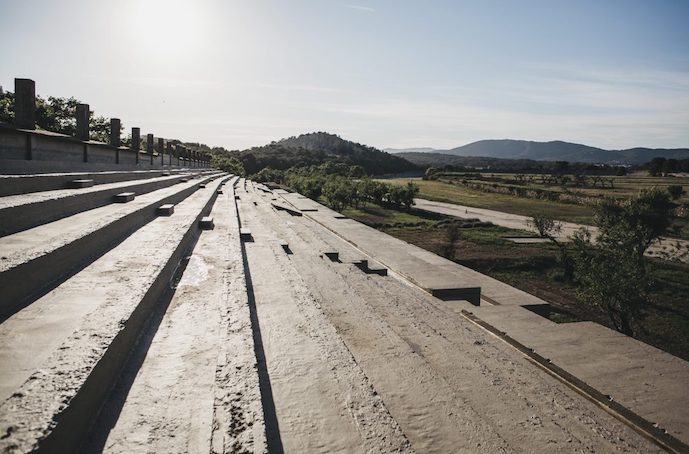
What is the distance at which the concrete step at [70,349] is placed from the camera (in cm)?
141

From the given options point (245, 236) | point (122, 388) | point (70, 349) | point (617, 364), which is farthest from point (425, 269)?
point (70, 349)

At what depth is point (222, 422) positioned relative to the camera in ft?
6.10

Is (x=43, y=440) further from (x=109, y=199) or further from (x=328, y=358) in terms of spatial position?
(x=109, y=199)

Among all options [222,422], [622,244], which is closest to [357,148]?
[622,244]

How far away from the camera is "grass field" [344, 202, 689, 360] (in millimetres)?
12198

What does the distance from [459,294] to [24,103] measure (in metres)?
7.38

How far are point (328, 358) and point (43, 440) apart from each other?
6.41 ft

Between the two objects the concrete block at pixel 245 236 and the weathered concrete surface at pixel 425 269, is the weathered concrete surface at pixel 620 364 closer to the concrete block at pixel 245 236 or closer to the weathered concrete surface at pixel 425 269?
the weathered concrete surface at pixel 425 269

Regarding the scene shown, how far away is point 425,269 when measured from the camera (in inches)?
320

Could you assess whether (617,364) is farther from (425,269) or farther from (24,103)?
(24,103)

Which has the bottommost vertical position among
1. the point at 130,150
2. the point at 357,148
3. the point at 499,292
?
the point at 499,292

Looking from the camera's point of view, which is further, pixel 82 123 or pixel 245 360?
pixel 82 123

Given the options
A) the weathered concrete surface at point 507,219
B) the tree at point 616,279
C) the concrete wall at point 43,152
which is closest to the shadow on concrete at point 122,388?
the concrete wall at point 43,152

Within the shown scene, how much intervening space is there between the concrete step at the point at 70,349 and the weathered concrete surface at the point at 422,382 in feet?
3.16
